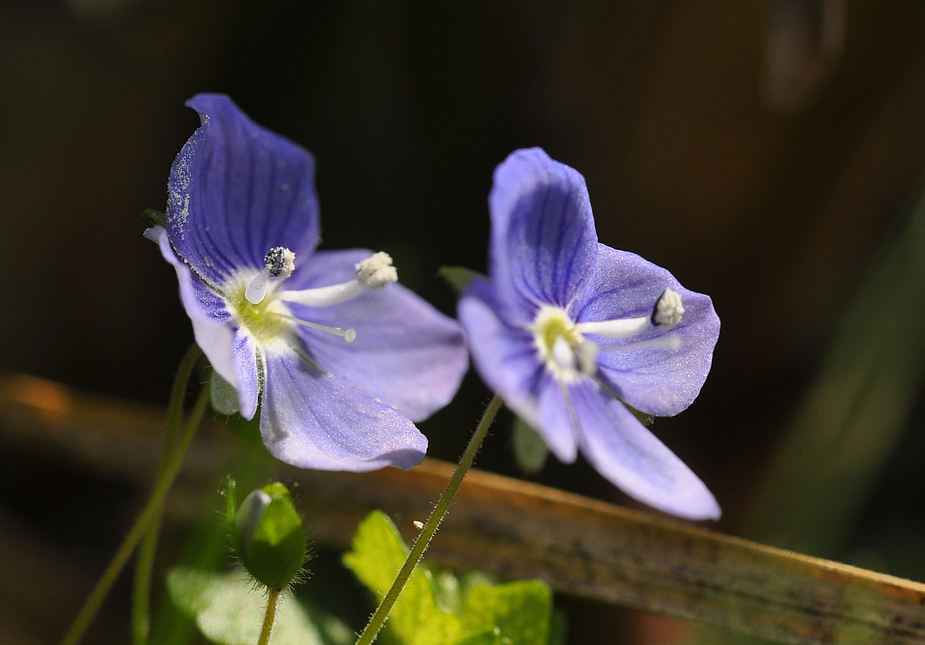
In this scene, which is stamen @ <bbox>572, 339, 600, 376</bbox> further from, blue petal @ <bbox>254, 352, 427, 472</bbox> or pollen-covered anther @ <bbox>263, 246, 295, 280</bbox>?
pollen-covered anther @ <bbox>263, 246, 295, 280</bbox>

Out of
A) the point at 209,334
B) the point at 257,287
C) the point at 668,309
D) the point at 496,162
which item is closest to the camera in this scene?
the point at 209,334

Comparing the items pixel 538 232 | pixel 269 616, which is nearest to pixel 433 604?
pixel 269 616

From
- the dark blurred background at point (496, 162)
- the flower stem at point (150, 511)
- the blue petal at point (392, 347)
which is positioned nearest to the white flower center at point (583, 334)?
the blue petal at point (392, 347)

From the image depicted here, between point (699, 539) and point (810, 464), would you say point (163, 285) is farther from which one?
point (810, 464)

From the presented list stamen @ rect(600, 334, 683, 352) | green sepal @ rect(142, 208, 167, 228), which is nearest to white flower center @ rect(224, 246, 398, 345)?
green sepal @ rect(142, 208, 167, 228)

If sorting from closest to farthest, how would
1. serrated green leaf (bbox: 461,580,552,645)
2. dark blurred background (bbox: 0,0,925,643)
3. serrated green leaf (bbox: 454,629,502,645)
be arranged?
serrated green leaf (bbox: 454,629,502,645)
serrated green leaf (bbox: 461,580,552,645)
dark blurred background (bbox: 0,0,925,643)

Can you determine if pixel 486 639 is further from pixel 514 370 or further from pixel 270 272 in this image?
pixel 270 272
